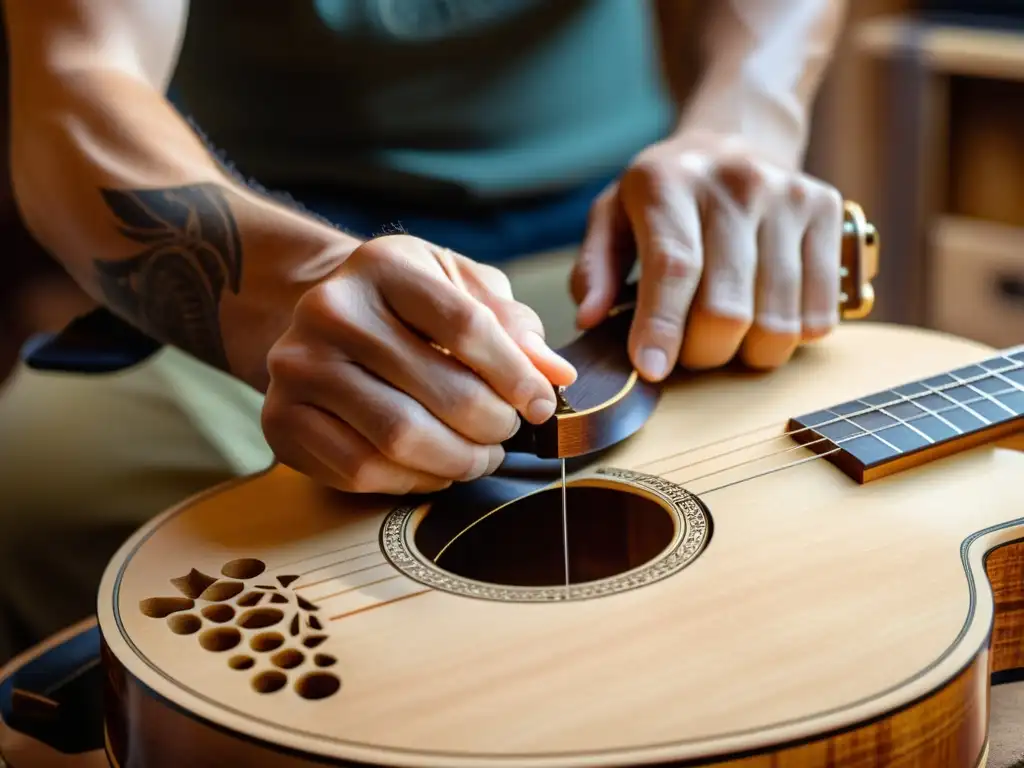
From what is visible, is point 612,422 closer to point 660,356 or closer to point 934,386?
point 660,356

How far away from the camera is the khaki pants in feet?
3.13

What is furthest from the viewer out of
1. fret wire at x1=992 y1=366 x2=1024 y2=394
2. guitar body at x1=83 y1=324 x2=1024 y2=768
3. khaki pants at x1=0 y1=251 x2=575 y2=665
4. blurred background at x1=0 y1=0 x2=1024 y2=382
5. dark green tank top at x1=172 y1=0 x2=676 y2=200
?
blurred background at x1=0 y1=0 x2=1024 y2=382

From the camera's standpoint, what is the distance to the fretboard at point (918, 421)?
2.22ft

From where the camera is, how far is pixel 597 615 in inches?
21.6

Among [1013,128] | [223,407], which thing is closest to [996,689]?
[223,407]

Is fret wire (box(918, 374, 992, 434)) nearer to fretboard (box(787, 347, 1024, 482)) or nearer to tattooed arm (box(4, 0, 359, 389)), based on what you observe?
fretboard (box(787, 347, 1024, 482))

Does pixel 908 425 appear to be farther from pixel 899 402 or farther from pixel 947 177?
pixel 947 177

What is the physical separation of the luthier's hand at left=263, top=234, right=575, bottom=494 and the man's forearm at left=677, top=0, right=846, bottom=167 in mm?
478

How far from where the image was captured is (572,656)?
52 cm

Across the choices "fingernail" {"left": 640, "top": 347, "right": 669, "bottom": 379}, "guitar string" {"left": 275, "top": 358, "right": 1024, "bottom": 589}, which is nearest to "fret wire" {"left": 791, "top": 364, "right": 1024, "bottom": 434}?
"guitar string" {"left": 275, "top": 358, "right": 1024, "bottom": 589}

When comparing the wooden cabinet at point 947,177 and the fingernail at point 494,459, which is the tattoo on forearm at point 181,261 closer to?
the fingernail at point 494,459

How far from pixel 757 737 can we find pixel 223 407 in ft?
2.25

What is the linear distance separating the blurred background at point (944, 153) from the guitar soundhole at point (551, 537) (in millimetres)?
1442

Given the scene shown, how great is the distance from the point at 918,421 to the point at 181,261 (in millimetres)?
537
